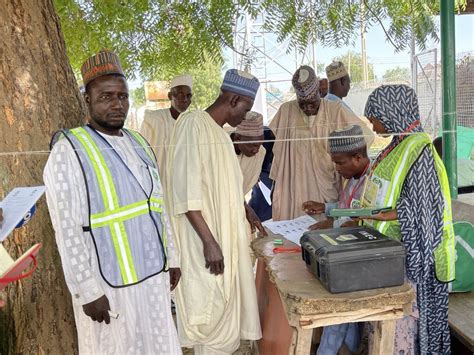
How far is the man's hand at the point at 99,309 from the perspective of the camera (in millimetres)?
1985

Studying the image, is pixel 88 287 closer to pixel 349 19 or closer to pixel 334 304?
pixel 334 304

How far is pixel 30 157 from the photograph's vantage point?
2436mm

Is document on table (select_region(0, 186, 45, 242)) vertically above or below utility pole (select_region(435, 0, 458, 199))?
below

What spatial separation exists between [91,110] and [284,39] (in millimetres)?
2449

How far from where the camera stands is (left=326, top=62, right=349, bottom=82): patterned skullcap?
15.6 ft

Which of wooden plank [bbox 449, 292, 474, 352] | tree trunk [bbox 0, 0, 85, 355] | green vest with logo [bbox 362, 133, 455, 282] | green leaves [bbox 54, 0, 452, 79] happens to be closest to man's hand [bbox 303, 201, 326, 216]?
green vest with logo [bbox 362, 133, 455, 282]

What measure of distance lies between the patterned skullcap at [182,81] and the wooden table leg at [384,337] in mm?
3171

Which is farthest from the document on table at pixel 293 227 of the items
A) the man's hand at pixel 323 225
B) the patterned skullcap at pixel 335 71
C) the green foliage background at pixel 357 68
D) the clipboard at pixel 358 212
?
the green foliage background at pixel 357 68

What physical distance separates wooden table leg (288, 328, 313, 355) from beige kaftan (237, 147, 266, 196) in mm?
1943

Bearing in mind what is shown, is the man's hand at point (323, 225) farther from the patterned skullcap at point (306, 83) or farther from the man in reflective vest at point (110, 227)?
the man in reflective vest at point (110, 227)

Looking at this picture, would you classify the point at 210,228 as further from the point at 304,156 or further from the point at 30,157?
the point at 304,156

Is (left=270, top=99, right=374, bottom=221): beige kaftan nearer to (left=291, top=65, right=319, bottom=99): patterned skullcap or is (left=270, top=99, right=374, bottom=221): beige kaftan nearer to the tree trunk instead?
(left=291, top=65, right=319, bottom=99): patterned skullcap

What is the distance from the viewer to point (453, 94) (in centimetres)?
387

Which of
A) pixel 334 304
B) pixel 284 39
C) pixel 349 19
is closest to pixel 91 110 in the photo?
pixel 334 304
